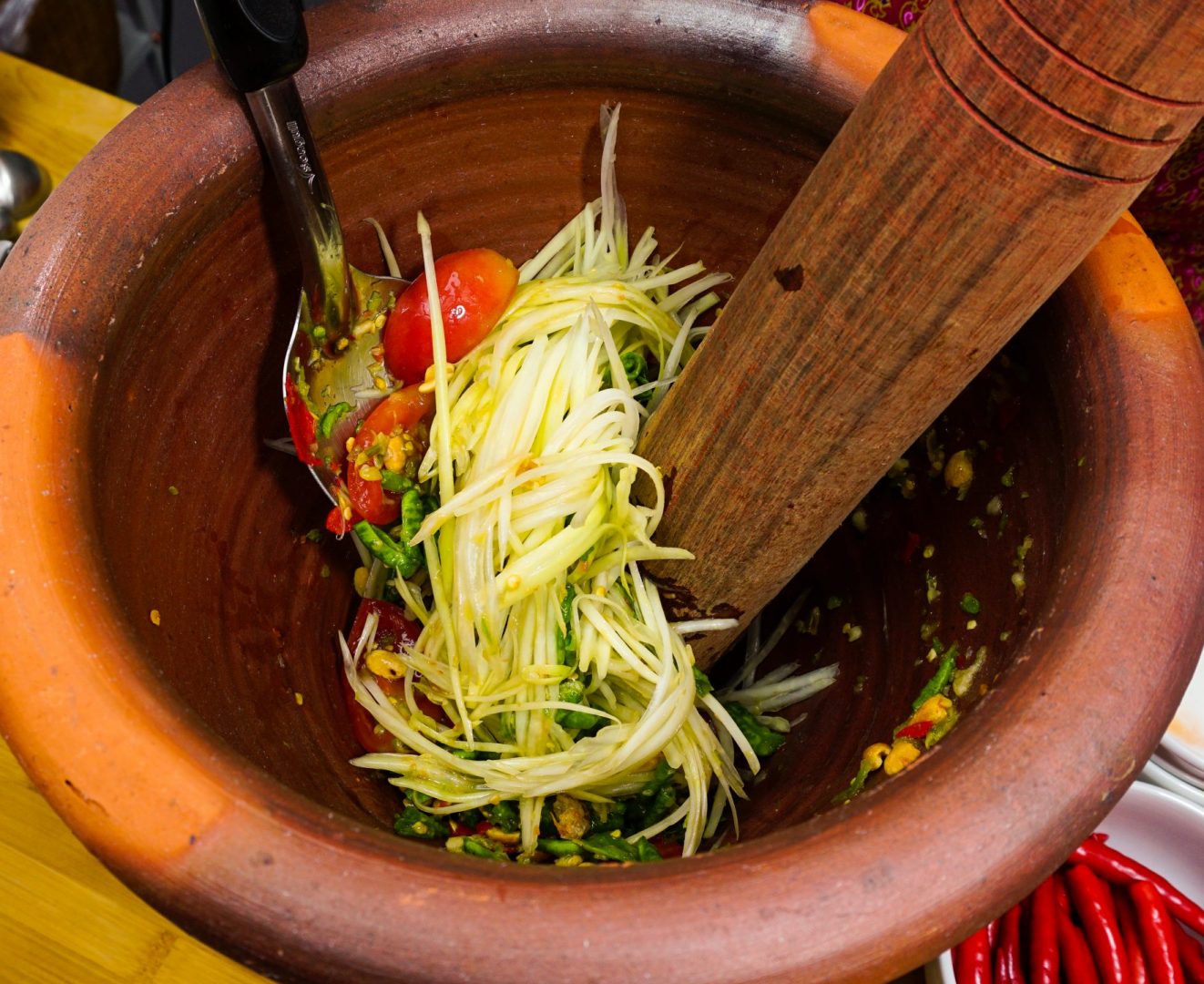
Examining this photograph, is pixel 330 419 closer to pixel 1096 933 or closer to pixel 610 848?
pixel 610 848

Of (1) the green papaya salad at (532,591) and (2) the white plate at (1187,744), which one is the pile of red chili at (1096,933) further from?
(1) the green papaya salad at (532,591)

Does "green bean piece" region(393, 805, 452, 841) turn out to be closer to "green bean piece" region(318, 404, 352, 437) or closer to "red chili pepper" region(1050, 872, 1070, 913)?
"green bean piece" region(318, 404, 352, 437)

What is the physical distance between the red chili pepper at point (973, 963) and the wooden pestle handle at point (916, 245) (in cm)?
61

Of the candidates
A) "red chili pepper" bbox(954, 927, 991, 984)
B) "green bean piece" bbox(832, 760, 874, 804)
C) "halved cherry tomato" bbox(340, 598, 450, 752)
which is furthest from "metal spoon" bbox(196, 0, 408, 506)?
"red chili pepper" bbox(954, 927, 991, 984)

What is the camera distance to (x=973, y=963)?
1.33m

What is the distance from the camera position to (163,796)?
29.7 inches

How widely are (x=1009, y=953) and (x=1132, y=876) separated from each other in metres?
0.23

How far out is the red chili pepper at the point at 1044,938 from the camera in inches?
53.8

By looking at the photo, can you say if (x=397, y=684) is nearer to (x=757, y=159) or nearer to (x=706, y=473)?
(x=706, y=473)

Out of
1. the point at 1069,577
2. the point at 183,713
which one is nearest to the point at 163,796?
the point at 183,713

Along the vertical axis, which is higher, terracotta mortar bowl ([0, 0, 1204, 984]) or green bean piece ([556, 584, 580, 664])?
terracotta mortar bowl ([0, 0, 1204, 984])

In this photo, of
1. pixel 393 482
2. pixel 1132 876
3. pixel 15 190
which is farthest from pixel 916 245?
pixel 15 190

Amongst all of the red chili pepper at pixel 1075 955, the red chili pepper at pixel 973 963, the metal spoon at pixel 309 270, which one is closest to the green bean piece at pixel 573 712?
the metal spoon at pixel 309 270

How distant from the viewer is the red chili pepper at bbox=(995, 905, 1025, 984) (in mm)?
1375
